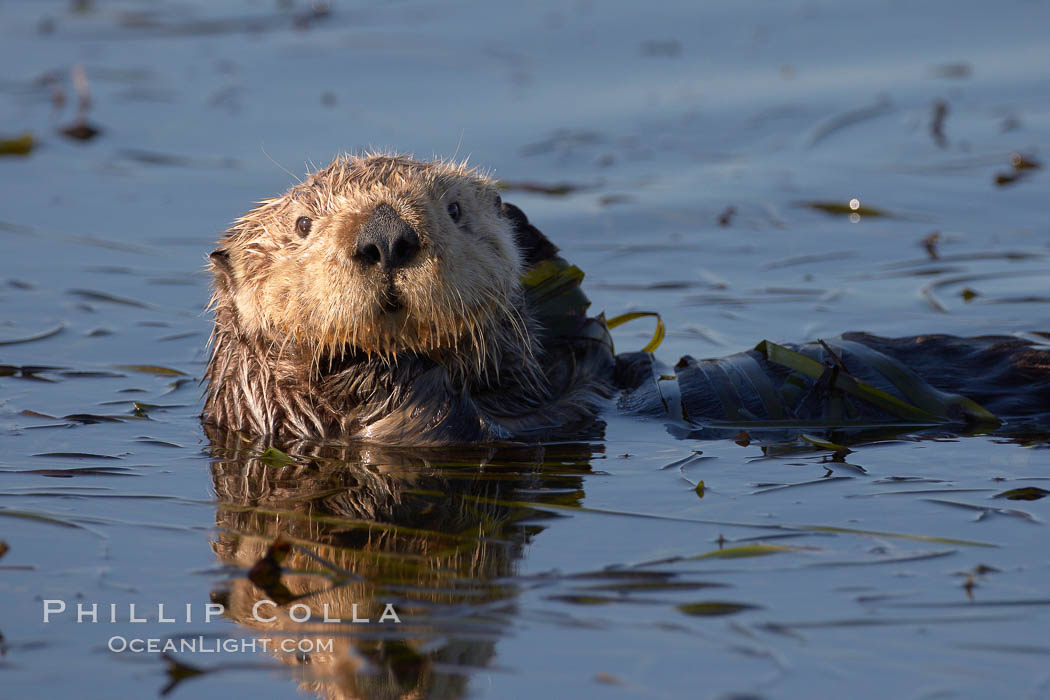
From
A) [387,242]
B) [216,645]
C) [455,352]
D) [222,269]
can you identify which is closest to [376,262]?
[387,242]

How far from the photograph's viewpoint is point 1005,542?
3.86m

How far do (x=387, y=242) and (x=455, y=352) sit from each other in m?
0.82

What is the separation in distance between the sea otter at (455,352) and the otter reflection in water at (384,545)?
8.1 inches

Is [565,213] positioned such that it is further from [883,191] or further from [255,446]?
[255,446]

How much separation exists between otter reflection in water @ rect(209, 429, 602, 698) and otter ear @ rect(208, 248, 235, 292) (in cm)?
62

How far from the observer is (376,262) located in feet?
14.5

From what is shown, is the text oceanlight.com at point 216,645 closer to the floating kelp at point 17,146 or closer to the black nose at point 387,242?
the black nose at point 387,242

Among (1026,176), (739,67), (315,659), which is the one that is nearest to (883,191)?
(1026,176)

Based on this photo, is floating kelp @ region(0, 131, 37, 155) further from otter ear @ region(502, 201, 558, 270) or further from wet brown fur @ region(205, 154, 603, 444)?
otter ear @ region(502, 201, 558, 270)

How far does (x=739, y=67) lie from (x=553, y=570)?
9438mm

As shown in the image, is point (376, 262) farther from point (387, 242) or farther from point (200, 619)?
point (200, 619)

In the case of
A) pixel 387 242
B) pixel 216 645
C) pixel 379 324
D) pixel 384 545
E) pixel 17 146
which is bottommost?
pixel 216 645

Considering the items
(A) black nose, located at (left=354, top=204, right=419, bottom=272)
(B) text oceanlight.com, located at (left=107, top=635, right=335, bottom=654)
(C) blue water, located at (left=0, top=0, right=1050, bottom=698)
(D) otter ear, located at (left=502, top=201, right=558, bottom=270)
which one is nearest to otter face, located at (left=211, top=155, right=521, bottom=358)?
(A) black nose, located at (left=354, top=204, right=419, bottom=272)

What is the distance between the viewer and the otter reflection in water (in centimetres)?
319
